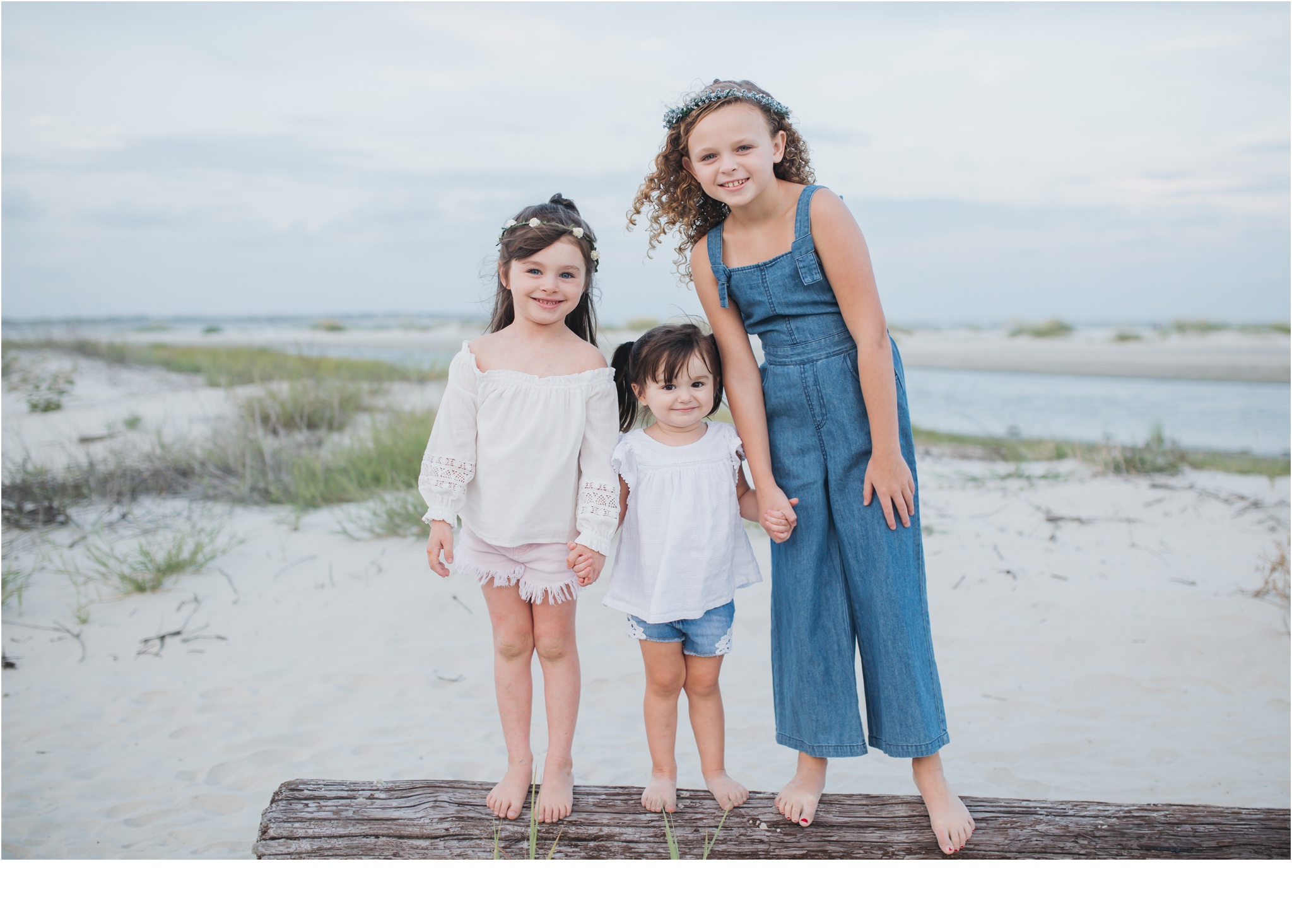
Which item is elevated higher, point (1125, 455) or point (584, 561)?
point (584, 561)

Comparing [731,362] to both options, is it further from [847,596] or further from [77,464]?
[77,464]

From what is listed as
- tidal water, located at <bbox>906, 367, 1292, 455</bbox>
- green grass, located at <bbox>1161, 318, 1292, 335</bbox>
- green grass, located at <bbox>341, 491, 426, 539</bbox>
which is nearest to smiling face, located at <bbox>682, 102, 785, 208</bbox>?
green grass, located at <bbox>341, 491, 426, 539</bbox>

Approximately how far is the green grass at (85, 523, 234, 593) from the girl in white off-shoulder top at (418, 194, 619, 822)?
2.98m

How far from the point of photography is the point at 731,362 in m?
2.35

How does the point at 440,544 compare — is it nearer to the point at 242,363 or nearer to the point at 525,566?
the point at 525,566

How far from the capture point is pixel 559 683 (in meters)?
2.52

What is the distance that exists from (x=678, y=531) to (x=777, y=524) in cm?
27

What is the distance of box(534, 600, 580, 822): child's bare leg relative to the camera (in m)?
2.44

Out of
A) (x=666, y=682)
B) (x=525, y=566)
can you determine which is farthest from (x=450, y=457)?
(x=666, y=682)

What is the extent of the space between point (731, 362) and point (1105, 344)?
1895 cm

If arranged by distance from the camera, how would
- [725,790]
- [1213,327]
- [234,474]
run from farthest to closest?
1. [1213,327]
2. [234,474]
3. [725,790]

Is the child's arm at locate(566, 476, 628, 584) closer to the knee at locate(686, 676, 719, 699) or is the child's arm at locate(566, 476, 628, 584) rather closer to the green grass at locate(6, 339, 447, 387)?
the knee at locate(686, 676, 719, 699)

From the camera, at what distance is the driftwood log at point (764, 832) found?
7.41 feet

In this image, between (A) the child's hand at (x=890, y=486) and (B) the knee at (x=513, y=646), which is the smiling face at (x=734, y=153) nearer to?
(A) the child's hand at (x=890, y=486)
